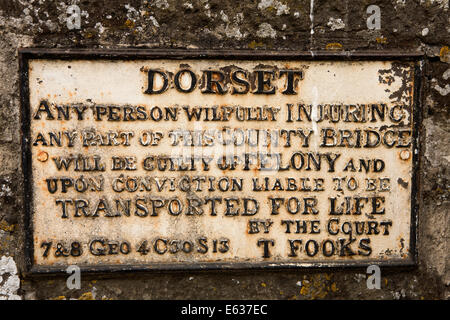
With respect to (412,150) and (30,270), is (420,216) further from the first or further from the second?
(30,270)

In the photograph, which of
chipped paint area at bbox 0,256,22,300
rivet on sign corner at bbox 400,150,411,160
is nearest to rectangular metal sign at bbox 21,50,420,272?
rivet on sign corner at bbox 400,150,411,160

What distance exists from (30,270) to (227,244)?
868 millimetres

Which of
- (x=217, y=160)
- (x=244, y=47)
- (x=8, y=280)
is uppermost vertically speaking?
(x=244, y=47)

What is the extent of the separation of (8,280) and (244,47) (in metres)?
1.47

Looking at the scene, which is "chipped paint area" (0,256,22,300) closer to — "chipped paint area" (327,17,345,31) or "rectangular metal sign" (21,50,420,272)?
"rectangular metal sign" (21,50,420,272)

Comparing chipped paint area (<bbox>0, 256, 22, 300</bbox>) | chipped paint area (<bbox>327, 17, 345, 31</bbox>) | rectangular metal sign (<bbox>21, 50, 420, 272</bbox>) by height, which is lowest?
chipped paint area (<bbox>0, 256, 22, 300</bbox>)

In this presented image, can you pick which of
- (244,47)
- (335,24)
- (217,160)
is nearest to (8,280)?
(217,160)

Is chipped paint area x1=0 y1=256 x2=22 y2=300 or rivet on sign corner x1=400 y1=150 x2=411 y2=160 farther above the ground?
rivet on sign corner x1=400 y1=150 x2=411 y2=160

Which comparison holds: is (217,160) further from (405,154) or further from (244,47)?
(405,154)

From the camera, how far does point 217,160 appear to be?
1.83 metres

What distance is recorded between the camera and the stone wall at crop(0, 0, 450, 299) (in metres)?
1.76

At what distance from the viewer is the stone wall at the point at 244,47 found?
176 cm

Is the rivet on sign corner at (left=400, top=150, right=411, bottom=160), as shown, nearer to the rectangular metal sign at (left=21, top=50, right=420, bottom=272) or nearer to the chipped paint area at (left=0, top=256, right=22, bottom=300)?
the rectangular metal sign at (left=21, top=50, right=420, bottom=272)
